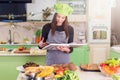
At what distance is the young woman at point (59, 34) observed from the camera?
2936mm

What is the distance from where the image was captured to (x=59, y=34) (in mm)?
3086

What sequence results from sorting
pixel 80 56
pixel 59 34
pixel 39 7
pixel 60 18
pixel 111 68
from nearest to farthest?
pixel 111 68, pixel 60 18, pixel 59 34, pixel 80 56, pixel 39 7

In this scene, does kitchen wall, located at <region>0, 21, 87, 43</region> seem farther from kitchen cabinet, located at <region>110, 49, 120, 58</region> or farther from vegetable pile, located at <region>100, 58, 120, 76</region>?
vegetable pile, located at <region>100, 58, 120, 76</region>

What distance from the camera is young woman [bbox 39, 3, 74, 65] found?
2.94m

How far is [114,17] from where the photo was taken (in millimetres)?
4914

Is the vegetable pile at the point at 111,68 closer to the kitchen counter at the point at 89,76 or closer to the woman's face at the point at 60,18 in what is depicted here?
the kitchen counter at the point at 89,76

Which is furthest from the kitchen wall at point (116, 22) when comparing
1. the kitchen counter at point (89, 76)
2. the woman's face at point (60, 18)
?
the kitchen counter at point (89, 76)

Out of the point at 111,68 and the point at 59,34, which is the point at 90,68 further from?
the point at 59,34

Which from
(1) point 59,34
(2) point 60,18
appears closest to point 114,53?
(1) point 59,34

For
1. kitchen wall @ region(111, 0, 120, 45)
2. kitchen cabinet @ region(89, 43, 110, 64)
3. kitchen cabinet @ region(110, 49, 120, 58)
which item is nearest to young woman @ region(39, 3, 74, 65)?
kitchen cabinet @ region(89, 43, 110, 64)

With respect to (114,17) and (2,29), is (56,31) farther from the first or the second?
(114,17)

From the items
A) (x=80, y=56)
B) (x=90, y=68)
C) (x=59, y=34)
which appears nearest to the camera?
(x=90, y=68)

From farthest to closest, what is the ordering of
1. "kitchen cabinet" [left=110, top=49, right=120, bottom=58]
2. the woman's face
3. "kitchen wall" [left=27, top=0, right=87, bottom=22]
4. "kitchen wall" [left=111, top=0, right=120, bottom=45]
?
"kitchen wall" [left=111, top=0, right=120, bottom=45] → "kitchen wall" [left=27, top=0, right=87, bottom=22] → "kitchen cabinet" [left=110, top=49, right=120, bottom=58] → the woman's face

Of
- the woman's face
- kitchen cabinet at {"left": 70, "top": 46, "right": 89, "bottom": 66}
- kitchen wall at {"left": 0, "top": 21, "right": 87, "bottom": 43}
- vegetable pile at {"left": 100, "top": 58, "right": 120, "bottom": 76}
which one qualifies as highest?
the woman's face
